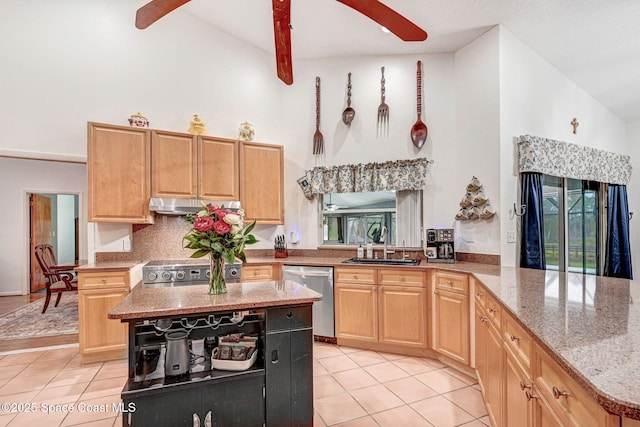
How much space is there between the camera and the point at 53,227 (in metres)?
7.40

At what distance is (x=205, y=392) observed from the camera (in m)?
1.68

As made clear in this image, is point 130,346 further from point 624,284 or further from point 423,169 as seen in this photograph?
point 423,169

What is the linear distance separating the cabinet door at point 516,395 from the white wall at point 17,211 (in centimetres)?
740

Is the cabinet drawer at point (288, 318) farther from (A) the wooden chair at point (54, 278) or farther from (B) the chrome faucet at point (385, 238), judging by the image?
(A) the wooden chair at point (54, 278)

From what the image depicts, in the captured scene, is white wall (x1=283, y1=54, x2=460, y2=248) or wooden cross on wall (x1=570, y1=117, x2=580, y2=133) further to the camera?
wooden cross on wall (x1=570, y1=117, x2=580, y2=133)

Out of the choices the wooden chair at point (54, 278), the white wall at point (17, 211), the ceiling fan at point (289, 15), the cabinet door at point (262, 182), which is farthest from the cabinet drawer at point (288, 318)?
the white wall at point (17, 211)

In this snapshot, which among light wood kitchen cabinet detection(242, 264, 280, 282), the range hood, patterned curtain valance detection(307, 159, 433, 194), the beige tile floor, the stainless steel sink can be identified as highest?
patterned curtain valance detection(307, 159, 433, 194)

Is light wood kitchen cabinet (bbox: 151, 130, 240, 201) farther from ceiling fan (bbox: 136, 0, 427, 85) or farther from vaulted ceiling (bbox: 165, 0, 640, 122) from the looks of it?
ceiling fan (bbox: 136, 0, 427, 85)

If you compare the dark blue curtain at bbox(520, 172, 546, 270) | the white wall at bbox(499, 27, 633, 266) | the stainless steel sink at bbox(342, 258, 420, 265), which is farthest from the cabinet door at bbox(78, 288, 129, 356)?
the dark blue curtain at bbox(520, 172, 546, 270)

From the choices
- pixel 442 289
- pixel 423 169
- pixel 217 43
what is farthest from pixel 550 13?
pixel 217 43

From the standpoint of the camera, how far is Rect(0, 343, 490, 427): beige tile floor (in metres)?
2.19

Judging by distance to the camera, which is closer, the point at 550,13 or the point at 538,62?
the point at 550,13

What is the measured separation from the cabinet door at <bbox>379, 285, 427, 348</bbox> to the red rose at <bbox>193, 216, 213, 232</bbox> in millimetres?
1973

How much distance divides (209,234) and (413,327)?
7.21ft
